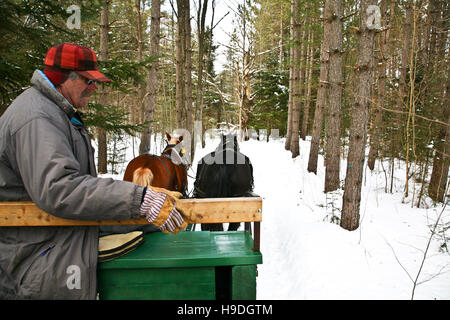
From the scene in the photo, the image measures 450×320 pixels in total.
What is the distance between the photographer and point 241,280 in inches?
67.9

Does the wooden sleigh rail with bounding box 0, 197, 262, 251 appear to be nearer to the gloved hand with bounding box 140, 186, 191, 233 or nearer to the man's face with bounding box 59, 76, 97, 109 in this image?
the gloved hand with bounding box 140, 186, 191, 233

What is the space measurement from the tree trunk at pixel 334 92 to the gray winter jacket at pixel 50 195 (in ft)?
22.6

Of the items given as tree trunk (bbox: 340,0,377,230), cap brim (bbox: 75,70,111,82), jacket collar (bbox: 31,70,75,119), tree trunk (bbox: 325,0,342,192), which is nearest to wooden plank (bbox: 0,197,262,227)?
jacket collar (bbox: 31,70,75,119)

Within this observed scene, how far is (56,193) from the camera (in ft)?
4.39

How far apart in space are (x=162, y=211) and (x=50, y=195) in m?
0.57

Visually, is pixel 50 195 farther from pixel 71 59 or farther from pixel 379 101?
pixel 379 101

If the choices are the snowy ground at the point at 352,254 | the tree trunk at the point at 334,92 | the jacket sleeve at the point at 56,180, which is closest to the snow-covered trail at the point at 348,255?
the snowy ground at the point at 352,254

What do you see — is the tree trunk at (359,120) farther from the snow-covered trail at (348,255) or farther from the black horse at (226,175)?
the black horse at (226,175)

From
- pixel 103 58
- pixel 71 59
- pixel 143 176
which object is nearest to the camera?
pixel 71 59

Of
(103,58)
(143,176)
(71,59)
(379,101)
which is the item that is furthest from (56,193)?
(379,101)

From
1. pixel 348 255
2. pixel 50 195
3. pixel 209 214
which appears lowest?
pixel 348 255

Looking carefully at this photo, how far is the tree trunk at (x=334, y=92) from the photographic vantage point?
694 centimetres

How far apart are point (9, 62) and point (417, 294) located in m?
6.52

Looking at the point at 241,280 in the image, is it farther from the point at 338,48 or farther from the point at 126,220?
the point at 338,48
